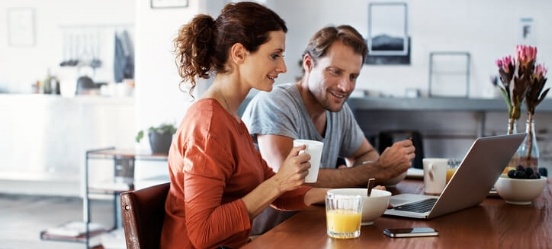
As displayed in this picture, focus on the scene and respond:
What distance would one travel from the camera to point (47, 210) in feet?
19.5

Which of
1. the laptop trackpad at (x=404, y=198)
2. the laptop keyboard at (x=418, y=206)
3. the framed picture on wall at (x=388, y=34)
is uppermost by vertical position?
the framed picture on wall at (x=388, y=34)

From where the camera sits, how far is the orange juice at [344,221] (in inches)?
56.6

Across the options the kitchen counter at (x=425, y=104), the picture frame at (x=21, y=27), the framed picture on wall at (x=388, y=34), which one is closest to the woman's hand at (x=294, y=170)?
the kitchen counter at (x=425, y=104)

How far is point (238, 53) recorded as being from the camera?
5.76ft

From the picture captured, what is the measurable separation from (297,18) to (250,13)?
15.2 feet

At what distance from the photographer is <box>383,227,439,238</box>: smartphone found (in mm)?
1471

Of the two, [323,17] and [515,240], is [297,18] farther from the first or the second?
[515,240]

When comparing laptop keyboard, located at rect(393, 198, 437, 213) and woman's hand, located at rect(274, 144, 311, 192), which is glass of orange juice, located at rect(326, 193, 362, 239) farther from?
laptop keyboard, located at rect(393, 198, 437, 213)

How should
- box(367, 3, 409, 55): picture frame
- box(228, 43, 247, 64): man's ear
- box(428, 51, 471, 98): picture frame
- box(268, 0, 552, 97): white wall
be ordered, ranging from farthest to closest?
box(367, 3, 409, 55): picture frame < box(428, 51, 471, 98): picture frame < box(268, 0, 552, 97): white wall < box(228, 43, 247, 64): man's ear

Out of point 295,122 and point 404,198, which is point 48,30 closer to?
point 295,122

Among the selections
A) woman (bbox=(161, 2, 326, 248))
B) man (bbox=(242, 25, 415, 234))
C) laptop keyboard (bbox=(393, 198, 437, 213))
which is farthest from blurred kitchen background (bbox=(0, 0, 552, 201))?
woman (bbox=(161, 2, 326, 248))

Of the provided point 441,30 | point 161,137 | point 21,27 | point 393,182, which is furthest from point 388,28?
point 393,182

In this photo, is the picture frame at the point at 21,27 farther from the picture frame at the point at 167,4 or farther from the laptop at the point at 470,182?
the laptop at the point at 470,182

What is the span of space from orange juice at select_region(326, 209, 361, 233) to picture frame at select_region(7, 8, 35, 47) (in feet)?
19.7
